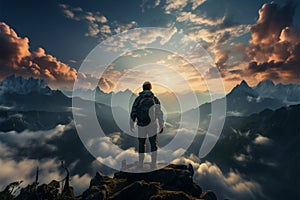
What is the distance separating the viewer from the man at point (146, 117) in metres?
13.8

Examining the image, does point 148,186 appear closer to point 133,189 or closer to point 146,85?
point 133,189

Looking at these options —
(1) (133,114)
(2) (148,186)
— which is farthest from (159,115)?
(2) (148,186)

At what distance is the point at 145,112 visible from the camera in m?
13.8

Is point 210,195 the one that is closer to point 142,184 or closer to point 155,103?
point 142,184

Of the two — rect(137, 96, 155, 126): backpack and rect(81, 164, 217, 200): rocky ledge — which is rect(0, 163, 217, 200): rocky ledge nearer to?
rect(81, 164, 217, 200): rocky ledge

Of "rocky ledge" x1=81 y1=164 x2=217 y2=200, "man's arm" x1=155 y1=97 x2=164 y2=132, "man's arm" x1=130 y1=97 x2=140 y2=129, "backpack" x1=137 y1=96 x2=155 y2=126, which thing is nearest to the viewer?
"rocky ledge" x1=81 y1=164 x2=217 y2=200

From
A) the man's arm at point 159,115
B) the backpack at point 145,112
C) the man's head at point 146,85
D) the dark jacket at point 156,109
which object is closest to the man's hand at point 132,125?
the dark jacket at point 156,109

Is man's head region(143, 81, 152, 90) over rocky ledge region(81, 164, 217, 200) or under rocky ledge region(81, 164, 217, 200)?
over

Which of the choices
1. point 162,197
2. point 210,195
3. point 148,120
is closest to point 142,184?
point 162,197

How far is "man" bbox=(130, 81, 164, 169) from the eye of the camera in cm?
1375

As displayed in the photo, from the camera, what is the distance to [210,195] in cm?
2298

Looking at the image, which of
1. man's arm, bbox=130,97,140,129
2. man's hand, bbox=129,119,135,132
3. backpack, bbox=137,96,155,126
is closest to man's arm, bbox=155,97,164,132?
backpack, bbox=137,96,155,126

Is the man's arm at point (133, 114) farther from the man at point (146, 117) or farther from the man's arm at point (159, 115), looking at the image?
the man's arm at point (159, 115)

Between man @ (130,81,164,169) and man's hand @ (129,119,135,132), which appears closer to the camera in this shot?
man @ (130,81,164,169)
